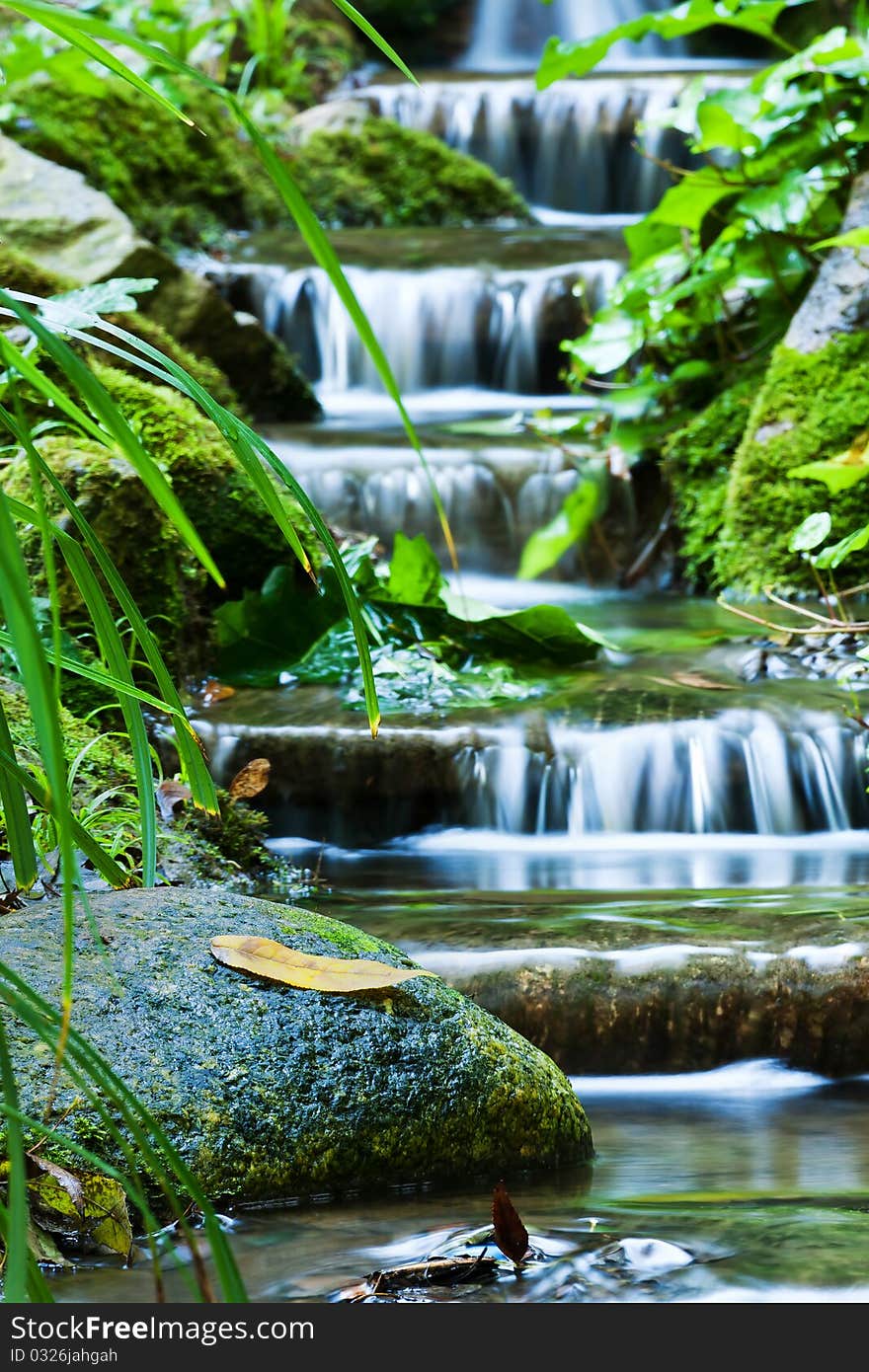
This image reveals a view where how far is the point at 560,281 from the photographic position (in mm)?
7277

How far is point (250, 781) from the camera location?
3.34m

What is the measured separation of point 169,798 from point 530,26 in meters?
12.9

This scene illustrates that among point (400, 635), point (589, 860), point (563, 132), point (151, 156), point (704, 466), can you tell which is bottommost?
point (589, 860)

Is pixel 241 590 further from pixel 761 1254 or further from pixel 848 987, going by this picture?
pixel 761 1254

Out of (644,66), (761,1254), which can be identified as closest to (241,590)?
(761,1254)

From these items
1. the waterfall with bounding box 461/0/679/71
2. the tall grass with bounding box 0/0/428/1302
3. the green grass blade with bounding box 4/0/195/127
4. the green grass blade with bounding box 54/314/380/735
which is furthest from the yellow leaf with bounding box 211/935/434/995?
the waterfall with bounding box 461/0/679/71

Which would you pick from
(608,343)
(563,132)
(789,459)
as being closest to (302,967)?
(789,459)

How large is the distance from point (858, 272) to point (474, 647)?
7.48 ft

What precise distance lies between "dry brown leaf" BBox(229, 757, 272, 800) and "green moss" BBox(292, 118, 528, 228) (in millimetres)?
6985

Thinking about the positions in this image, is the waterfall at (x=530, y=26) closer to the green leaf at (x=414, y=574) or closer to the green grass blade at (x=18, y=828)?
the green leaf at (x=414, y=574)

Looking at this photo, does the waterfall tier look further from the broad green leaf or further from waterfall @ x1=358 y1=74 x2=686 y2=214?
waterfall @ x1=358 y1=74 x2=686 y2=214

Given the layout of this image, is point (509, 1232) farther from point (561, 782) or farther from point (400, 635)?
point (400, 635)

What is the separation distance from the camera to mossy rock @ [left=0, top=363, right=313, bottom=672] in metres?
3.52

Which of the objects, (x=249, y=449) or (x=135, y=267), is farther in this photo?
(x=135, y=267)
